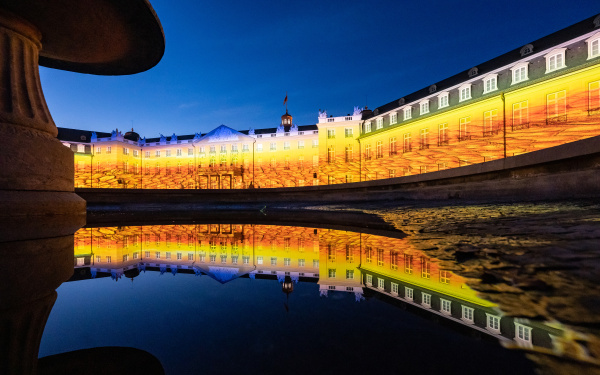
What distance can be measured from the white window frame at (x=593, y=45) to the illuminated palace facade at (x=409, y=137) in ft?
0.18

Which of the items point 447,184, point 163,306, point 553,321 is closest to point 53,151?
point 163,306

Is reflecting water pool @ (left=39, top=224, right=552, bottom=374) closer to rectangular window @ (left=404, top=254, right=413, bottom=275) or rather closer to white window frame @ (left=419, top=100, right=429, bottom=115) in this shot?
rectangular window @ (left=404, top=254, right=413, bottom=275)

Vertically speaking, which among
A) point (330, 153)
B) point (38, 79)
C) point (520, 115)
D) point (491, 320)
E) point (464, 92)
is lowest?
point (491, 320)

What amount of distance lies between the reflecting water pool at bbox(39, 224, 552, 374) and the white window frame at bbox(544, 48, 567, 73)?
86.5ft

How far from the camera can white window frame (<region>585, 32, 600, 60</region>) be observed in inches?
722

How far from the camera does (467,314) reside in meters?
1.49

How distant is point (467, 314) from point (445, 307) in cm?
15

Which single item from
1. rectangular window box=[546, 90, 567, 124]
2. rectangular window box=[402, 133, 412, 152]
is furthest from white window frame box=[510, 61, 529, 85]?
rectangular window box=[402, 133, 412, 152]

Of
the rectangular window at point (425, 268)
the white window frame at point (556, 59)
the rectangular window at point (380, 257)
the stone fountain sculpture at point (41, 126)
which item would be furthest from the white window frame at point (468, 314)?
the white window frame at point (556, 59)

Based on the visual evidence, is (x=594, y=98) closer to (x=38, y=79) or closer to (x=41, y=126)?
(x=41, y=126)

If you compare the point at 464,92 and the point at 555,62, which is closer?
the point at 555,62

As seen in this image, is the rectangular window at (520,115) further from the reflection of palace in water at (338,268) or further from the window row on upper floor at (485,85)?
the reflection of palace in water at (338,268)

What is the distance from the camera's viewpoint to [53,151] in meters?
6.37

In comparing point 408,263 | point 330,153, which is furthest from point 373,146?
point 408,263
